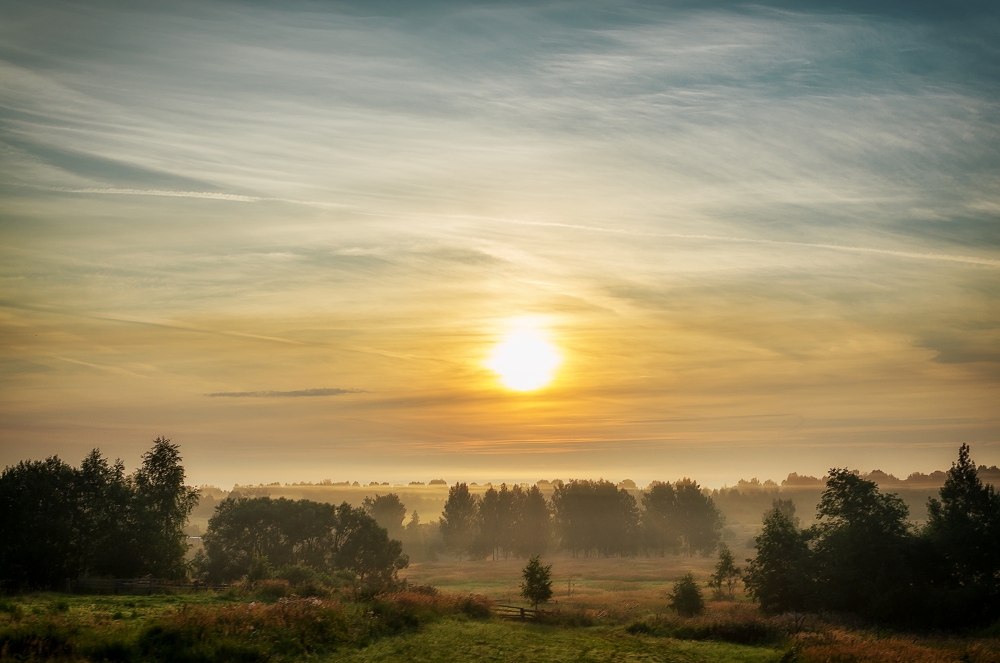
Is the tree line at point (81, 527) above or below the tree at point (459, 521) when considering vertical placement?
above

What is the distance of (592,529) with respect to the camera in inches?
6865

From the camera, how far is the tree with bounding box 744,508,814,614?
6222 cm

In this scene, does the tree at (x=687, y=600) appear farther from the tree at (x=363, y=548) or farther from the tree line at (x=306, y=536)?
the tree at (x=363, y=548)

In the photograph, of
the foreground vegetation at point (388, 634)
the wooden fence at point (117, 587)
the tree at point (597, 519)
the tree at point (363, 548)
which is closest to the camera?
the foreground vegetation at point (388, 634)

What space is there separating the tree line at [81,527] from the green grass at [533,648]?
34.3 metres

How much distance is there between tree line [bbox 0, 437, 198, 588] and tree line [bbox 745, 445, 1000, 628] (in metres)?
57.9

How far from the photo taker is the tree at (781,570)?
62219 millimetres

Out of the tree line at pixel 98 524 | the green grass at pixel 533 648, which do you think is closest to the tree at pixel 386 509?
the tree line at pixel 98 524

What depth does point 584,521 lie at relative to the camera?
17588 centimetres

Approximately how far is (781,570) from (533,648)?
3648cm

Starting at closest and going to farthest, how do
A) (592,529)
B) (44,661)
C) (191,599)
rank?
(44,661)
(191,599)
(592,529)

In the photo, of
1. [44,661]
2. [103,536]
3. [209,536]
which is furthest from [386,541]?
[44,661]

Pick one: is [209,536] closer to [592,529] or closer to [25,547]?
[25,547]

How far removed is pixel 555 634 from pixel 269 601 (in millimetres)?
19326
